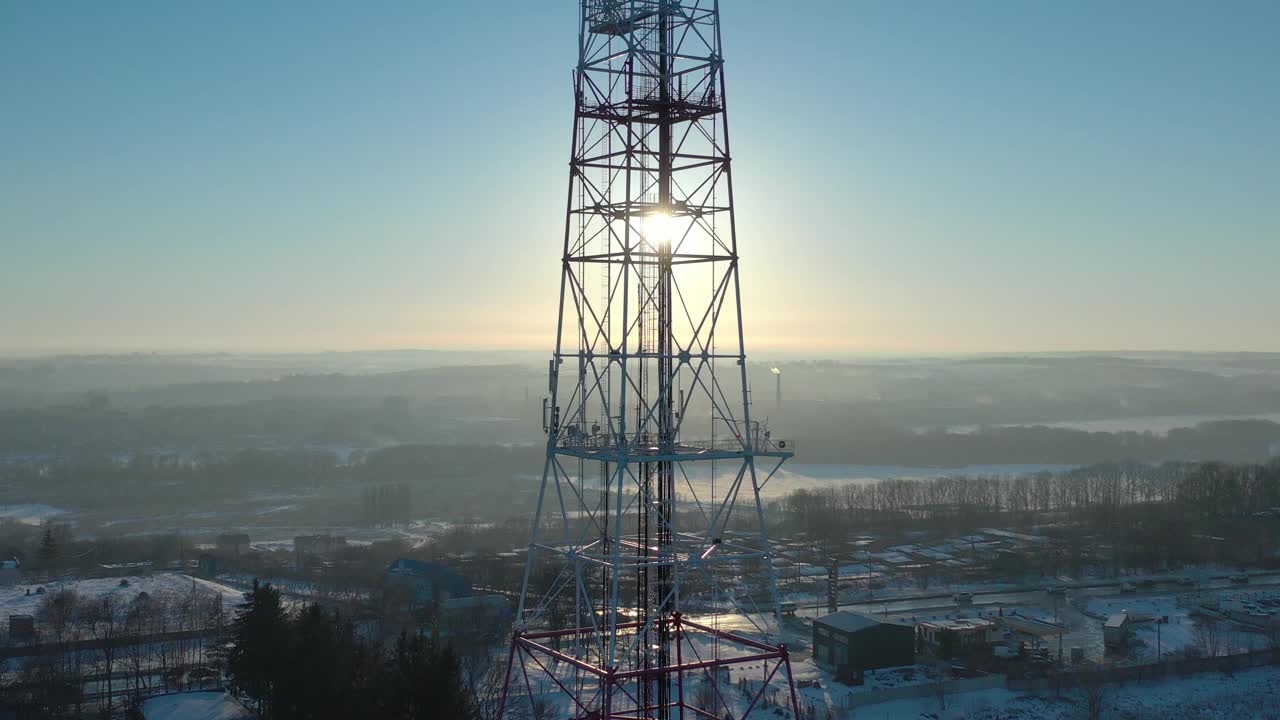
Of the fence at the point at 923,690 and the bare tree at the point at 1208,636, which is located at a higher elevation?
the fence at the point at 923,690

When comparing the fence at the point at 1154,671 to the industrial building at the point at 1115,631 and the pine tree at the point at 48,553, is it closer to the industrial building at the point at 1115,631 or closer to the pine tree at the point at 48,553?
the industrial building at the point at 1115,631

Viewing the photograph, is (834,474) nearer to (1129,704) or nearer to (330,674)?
(1129,704)

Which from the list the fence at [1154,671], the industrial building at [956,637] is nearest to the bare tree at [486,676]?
the industrial building at [956,637]

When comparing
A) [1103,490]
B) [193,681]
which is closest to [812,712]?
[193,681]

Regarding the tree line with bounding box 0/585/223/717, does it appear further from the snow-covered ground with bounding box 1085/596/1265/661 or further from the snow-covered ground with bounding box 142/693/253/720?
the snow-covered ground with bounding box 1085/596/1265/661

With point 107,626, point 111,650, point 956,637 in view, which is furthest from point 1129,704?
point 107,626

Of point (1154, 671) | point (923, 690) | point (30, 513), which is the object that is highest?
point (1154, 671)
